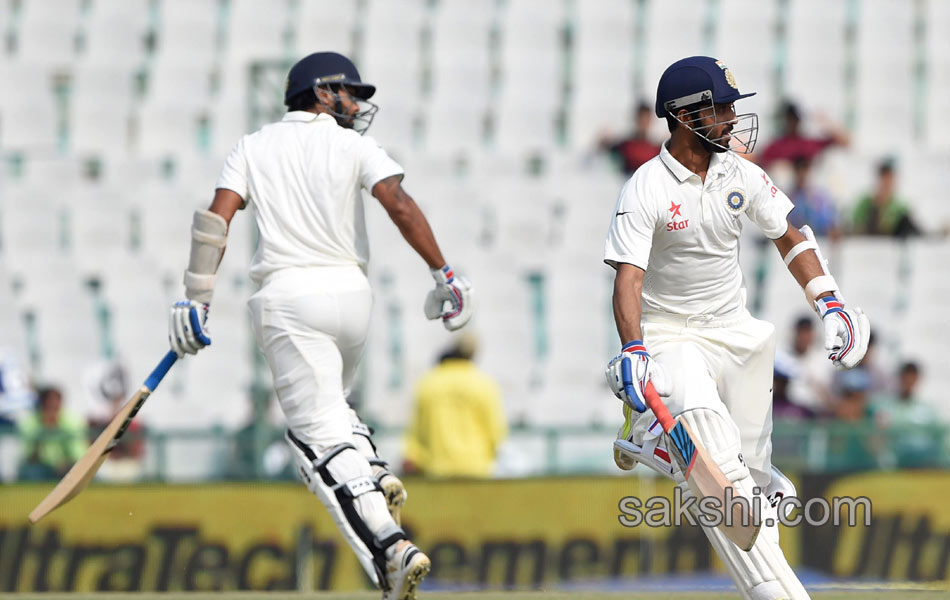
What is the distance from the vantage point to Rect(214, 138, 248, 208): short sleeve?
505 cm

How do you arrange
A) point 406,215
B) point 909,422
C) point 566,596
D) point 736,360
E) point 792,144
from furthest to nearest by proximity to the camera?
point 792,144 < point 909,422 < point 566,596 < point 406,215 < point 736,360

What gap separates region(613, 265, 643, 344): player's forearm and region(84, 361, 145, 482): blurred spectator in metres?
4.30

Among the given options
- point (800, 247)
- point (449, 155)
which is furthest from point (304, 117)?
point (449, 155)

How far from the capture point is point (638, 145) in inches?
414

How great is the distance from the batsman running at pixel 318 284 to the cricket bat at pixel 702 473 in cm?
94

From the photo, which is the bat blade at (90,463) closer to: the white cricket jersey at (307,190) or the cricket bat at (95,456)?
the cricket bat at (95,456)

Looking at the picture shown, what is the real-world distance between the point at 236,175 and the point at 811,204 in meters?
5.79

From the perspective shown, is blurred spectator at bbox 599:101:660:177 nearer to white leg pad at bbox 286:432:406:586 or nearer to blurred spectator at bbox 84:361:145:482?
blurred spectator at bbox 84:361:145:482

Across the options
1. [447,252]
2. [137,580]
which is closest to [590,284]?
[447,252]

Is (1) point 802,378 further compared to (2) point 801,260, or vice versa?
(1) point 802,378

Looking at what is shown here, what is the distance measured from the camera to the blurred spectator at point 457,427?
820 centimetres

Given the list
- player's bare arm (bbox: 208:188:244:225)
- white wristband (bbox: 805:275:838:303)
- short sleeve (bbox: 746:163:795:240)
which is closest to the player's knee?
white wristband (bbox: 805:275:838:303)

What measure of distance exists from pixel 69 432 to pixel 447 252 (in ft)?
11.0

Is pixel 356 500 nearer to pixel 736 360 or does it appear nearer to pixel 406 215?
pixel 406 215
